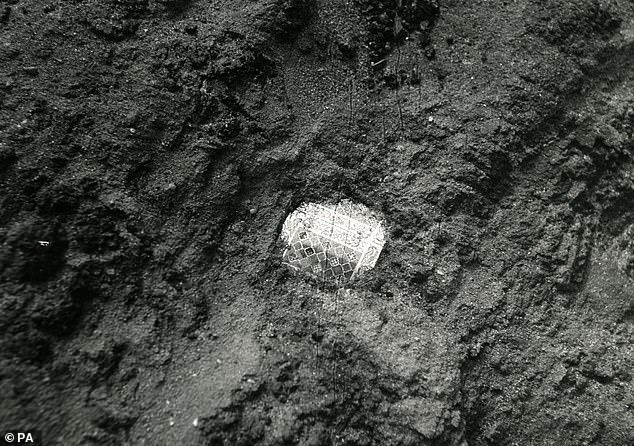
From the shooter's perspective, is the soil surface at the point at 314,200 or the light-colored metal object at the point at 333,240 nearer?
the soil surface at the point at 314,200

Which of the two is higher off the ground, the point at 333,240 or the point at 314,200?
the point at 314,200

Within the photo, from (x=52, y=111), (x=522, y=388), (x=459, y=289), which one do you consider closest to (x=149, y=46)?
(x=52, y=111)

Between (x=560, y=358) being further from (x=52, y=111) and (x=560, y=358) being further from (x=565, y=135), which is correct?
(x=52, y=111)

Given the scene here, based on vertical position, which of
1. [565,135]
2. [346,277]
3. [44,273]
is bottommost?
[44,273]

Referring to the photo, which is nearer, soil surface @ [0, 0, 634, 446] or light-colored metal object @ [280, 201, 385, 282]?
soil surface @ [0, 0, 634, 446]
